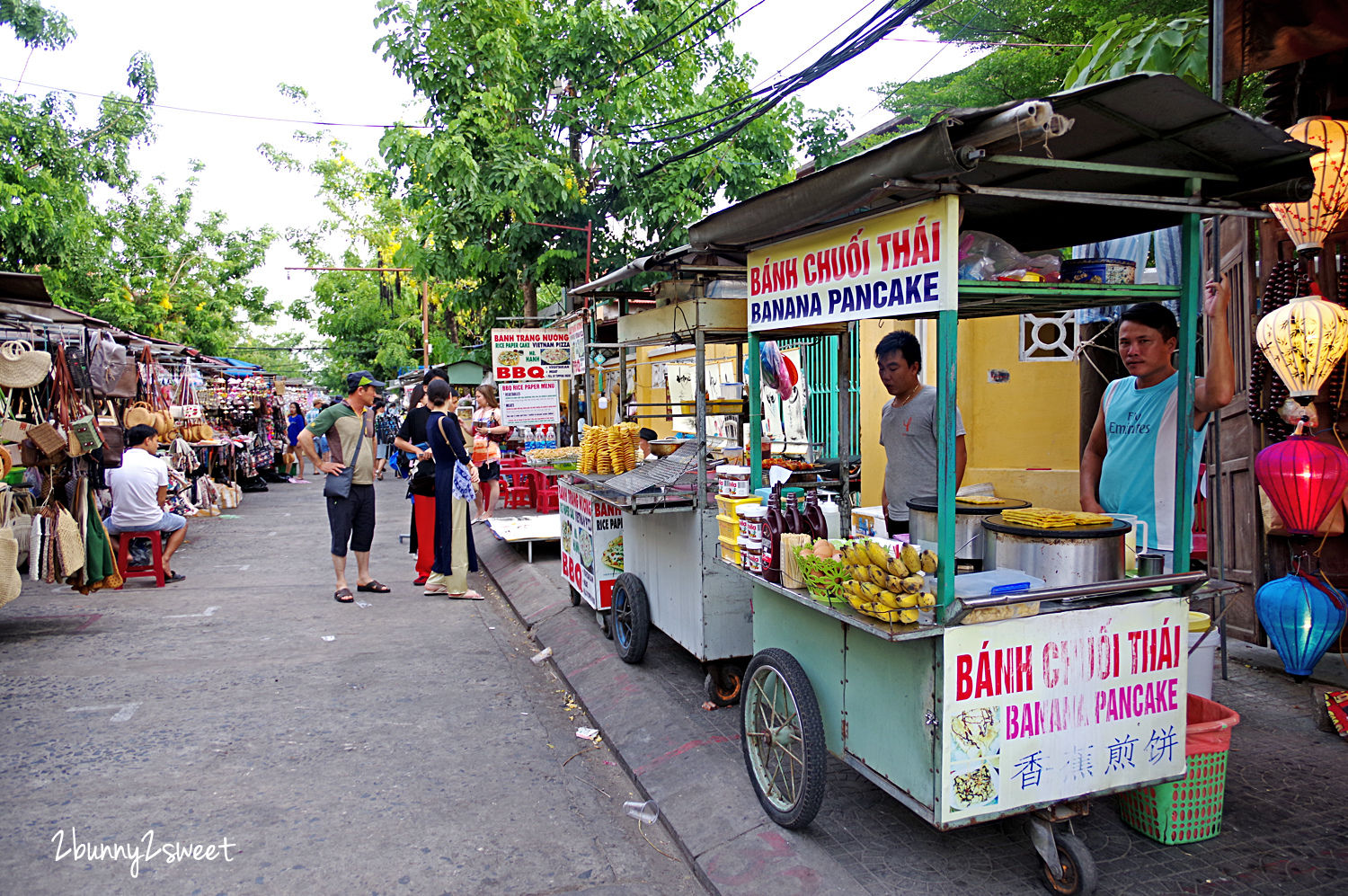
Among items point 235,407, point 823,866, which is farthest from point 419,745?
point 235,407

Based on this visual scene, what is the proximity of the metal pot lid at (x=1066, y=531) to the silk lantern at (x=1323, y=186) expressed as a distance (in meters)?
2.11

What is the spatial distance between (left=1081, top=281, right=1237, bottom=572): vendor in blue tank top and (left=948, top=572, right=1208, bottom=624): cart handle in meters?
0.51

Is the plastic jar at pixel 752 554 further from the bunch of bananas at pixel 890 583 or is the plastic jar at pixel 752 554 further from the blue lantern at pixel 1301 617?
the blue lantern at pixel 1301 617

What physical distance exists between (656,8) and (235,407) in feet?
40.1

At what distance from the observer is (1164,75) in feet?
8.55

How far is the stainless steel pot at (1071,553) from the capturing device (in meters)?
3.03

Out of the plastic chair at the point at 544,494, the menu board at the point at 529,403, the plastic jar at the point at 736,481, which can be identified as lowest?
the plastic chair at the point at 544,494

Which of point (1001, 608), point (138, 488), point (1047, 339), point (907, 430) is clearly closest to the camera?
point (1001, 608)

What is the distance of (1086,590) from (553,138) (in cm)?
1249

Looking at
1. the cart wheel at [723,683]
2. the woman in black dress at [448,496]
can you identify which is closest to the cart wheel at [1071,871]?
the cart wheel at [723,683]

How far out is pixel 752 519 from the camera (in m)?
3.71

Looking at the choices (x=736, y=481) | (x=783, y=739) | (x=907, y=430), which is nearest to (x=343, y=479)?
(x=736, y=481)

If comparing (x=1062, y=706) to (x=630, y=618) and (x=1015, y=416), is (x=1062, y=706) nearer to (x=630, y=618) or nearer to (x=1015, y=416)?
(x=630, y=618)

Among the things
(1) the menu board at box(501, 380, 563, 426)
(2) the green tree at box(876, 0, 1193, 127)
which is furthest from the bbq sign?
(2) the green tree at box(876, 0, 1193, 127)
